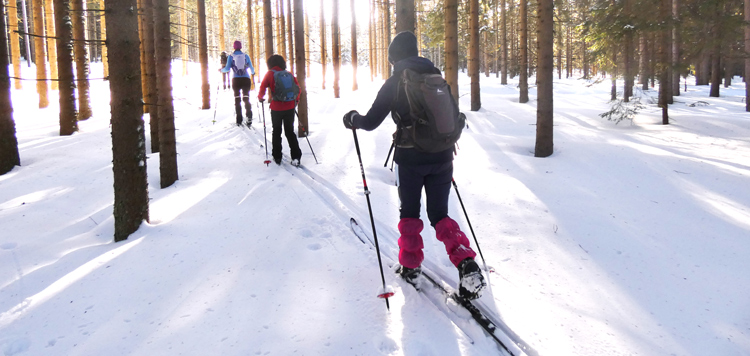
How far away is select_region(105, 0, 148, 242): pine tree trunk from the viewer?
16.2 feet

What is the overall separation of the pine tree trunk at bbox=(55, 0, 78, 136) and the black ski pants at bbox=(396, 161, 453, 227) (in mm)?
10889

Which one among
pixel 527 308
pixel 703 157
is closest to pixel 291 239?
pixel 527 308

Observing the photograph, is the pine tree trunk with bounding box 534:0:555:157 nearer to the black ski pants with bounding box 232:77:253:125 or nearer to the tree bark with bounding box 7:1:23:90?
the black ski pants with bounding box 232:77:253:125

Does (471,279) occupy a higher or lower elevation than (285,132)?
lower

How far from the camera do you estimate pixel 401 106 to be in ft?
11.7

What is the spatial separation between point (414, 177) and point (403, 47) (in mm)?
1126

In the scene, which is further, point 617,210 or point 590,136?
point 590,136

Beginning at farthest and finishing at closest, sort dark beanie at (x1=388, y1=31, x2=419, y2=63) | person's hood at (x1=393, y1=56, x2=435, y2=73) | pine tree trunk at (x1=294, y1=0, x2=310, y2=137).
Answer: pine tree trunk at (x1=294, y1=0, x2=310, y2=137) < dark beanie at (x1=388, y1=31, x2=419, y2=63) < person's hood at (x1=393, y1=56, x2=435, y2=73)

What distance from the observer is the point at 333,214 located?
5738 mm

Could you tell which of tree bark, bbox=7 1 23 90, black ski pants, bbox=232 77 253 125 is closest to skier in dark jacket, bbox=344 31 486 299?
black ski pants, bbox=232 77 253 125

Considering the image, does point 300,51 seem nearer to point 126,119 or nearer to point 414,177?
point 126,119

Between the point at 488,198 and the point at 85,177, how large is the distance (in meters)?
7.62

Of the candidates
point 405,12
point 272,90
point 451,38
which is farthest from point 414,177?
point 451,38

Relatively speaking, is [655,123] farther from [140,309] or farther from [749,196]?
[140,309]
